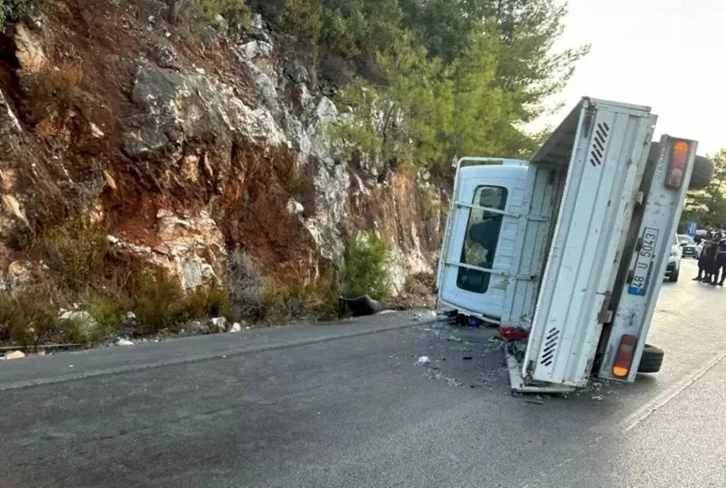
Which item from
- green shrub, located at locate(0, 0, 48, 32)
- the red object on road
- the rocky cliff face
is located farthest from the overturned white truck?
green shrub, located at locate(0, 0, 48, 32)

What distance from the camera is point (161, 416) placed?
465cm

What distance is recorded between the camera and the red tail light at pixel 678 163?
5629 mm

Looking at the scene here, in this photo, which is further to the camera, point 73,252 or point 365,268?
point 365,268

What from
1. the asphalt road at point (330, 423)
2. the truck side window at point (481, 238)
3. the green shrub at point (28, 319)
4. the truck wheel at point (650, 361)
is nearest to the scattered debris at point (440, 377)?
the asphalt road at point (330, 423)

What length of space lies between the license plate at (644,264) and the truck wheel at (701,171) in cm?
68

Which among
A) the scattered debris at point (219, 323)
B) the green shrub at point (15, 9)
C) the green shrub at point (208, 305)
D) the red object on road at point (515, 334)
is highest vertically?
the green shrub at point (15, 9)

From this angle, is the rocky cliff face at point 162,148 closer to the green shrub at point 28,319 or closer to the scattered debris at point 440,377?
the green shrub at point 28,319

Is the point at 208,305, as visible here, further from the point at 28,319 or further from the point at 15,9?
the point at 15,9

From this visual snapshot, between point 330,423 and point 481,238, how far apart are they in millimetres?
4046

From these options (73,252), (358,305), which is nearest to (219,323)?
(73,252)

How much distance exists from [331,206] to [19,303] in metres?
7.12

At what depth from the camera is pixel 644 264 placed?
5.81 meters

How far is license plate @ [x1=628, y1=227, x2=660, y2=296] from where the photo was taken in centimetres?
576

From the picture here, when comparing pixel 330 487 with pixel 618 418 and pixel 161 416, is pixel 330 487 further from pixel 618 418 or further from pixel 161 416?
pixel 618 418
